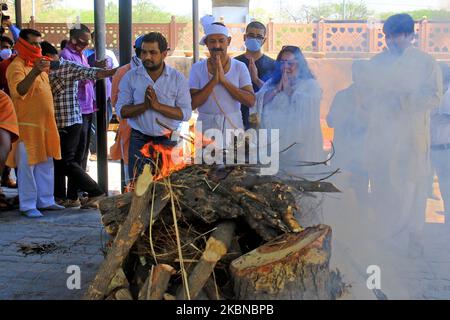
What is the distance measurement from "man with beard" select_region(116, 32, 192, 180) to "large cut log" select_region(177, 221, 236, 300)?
2.08 meters

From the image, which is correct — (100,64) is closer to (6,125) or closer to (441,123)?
(6,125)

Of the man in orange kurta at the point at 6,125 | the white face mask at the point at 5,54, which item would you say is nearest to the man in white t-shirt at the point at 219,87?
Answer: the man in orange kurta at the point at 6,125

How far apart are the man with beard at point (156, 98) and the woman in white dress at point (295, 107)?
0.85 metres

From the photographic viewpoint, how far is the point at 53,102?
6.35m

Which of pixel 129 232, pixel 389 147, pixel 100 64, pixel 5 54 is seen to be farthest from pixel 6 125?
pixel 389 147

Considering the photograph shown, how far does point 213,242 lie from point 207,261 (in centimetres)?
13

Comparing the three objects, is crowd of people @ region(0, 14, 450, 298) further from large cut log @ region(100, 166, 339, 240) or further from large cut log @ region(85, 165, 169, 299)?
large cut log @ region(85, 165, 169, 299)

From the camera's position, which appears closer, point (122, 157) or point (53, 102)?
point (122, 157)

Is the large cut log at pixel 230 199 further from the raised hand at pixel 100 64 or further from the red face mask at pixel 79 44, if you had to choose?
the red face mask at pixel 79 44

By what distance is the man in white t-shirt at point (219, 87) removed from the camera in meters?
5.44

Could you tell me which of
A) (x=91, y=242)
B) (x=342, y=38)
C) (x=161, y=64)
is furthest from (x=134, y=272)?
(x=342, y=38)

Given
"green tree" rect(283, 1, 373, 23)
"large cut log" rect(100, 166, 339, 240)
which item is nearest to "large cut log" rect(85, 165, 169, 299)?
"large cut log" rect(100, 166, 339, 240)
